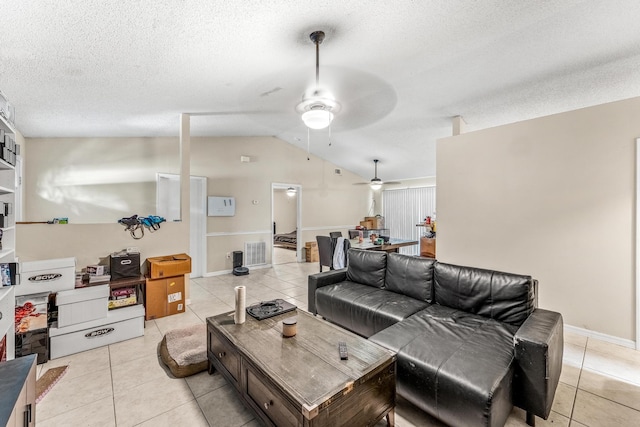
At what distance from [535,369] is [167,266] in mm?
3735

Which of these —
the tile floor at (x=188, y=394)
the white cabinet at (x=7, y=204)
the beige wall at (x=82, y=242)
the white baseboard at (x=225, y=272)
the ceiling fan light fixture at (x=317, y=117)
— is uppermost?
the ceiling fan light fixture at (x=317, y=117)

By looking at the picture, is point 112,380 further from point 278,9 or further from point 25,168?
point 25,168

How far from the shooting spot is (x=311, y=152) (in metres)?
7.38

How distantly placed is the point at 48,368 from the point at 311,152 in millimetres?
6216

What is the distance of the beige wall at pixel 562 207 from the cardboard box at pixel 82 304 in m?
4.45

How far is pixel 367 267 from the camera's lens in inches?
133

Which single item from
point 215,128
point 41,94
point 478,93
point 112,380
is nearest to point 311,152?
point 215,128

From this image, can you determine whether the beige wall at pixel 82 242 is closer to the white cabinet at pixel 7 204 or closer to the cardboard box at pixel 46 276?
the cardboard box at pixel 46 276

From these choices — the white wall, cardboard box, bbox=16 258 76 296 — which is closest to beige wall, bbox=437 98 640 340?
cardboard box, bbox=16 258 76 296

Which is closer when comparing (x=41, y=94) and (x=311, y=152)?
(x=41, y=94)

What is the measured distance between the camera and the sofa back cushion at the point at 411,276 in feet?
Answer: 9.18

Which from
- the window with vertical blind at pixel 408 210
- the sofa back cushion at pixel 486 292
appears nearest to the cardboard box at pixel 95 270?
the sofa back cushion at pixel 486 292

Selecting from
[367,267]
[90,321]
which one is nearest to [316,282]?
[367,267]

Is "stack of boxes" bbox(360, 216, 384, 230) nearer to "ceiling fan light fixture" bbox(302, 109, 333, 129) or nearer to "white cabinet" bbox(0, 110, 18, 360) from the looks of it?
"ceiling fan light fixture" bbox(302, 109, 333, 129)
